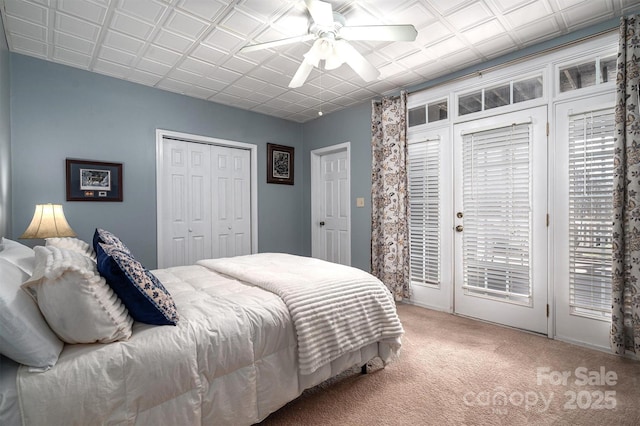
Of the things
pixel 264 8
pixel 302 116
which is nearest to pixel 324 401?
pixel 264 8

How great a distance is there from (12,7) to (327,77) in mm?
2511

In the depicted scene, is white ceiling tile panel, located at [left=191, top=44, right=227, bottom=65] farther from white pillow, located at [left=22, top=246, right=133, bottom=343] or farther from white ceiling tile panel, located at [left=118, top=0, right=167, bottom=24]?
white pillow, located at [left=22, top=246, right=133, bottom=343]

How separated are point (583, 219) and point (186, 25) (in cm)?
348

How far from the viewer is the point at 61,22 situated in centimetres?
234

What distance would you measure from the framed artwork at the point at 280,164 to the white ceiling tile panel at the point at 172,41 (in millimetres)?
2015

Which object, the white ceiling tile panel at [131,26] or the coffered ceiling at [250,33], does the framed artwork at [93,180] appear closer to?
the coffered ceiling at [250,33]

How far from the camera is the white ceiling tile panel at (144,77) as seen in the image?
321 cm

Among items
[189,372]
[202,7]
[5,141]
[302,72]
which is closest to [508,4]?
[302,72]

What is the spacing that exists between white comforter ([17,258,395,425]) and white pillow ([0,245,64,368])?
40 millimetres

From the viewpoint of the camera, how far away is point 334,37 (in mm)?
2150

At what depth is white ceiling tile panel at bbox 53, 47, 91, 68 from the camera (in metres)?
2.76

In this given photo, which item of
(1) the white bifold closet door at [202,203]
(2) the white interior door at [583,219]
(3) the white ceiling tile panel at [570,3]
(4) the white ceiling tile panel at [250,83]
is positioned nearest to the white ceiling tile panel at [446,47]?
(3) the white ceiling tile panel at [570,3]

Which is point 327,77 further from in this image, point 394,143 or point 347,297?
point 347,297

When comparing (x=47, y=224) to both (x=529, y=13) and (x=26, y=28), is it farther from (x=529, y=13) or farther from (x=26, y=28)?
(x=529, y=13)
